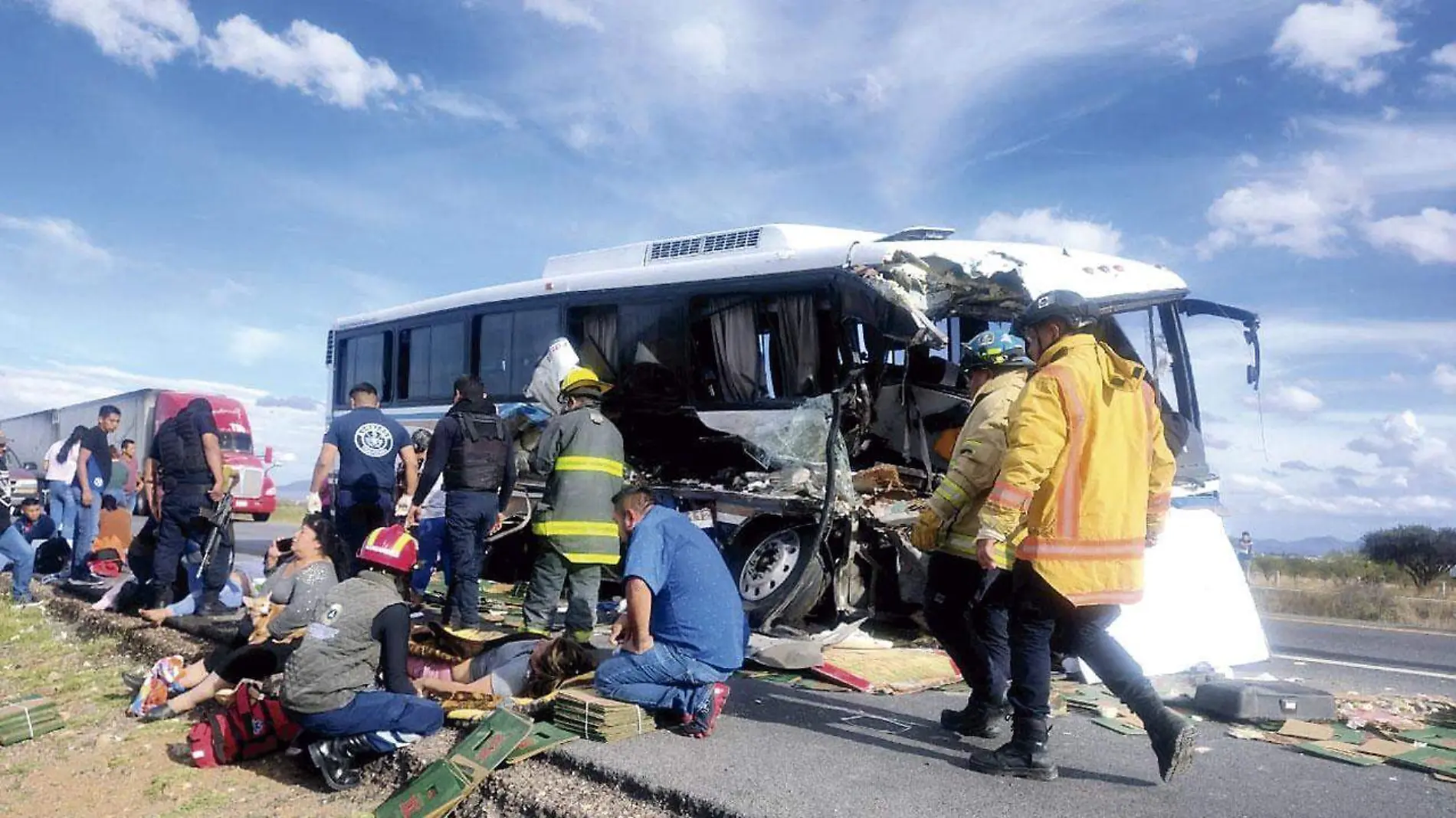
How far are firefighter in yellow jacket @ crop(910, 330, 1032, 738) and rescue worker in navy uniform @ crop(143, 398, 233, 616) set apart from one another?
539cm

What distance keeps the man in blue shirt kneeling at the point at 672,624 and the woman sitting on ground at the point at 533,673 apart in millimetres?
523

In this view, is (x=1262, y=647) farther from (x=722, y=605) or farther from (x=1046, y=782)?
(x=722, y=605)

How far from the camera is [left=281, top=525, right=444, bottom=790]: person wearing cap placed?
418 centimetres

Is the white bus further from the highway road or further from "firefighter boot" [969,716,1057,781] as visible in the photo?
"firefighter boot" [969,716,1057,781]

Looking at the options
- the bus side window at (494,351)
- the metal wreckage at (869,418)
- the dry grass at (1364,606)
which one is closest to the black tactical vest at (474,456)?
the metal wreckage at (869,418)

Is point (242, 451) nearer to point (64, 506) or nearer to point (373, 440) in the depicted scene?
point (64, 506)

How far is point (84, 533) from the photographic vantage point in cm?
988

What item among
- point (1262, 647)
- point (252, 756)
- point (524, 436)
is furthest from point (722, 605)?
point (524, 436)

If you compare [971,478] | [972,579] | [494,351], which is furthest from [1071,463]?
[494,351]

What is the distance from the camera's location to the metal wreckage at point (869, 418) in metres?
6.42

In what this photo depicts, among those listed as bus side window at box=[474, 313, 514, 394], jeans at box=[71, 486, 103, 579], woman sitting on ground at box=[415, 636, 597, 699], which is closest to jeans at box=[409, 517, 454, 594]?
bus side window at box=[474, 313, 514, 394]

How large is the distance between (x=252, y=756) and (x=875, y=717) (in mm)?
2801

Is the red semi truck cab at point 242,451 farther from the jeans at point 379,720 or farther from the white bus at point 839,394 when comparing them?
the jeans at point 379,720

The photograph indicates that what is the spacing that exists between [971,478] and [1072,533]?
663mm
